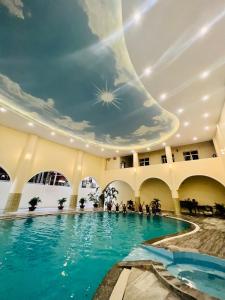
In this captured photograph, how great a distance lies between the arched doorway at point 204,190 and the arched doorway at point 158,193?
4.53 ft

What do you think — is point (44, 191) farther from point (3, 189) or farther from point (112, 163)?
point (112, 163)

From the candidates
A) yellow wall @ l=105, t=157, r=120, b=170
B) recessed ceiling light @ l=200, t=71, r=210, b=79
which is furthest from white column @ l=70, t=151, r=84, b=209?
recessed ceiling light @ l=200, t=71, r=210, b=79

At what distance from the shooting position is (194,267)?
320cm

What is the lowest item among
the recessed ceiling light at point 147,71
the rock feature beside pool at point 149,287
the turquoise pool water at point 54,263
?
the turquoise pool water at point 54,263

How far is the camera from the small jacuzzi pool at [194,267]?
2592mm

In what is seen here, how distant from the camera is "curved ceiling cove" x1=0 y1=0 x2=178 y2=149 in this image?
407 cm

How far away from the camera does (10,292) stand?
7.51 feet

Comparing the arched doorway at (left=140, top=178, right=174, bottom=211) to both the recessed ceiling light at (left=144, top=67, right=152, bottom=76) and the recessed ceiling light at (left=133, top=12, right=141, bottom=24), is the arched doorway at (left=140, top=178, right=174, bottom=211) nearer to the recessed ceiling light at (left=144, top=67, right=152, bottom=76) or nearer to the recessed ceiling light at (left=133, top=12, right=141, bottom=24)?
the recessed ceiling light at (left=144, top=67, right=152, bottom=76)

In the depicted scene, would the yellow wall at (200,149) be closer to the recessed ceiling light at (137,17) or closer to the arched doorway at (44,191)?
the recessed ceiling light at (137,17)

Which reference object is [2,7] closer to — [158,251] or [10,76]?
[10,76]

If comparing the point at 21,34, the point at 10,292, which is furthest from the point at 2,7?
the point at 10,292

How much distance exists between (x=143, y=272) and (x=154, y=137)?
10772 mm

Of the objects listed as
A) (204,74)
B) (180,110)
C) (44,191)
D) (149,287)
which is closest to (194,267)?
(149,287)

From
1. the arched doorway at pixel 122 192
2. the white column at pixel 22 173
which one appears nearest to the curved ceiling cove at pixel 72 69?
the white column at pixel 22 173
